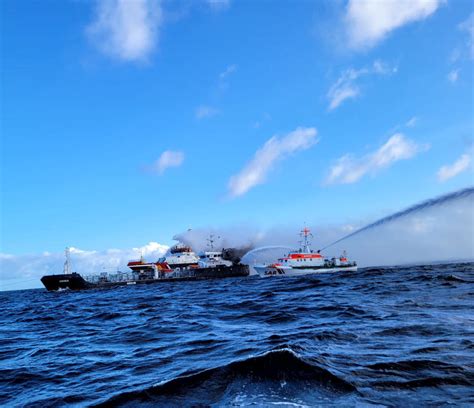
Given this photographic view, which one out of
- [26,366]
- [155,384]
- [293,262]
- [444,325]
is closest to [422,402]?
[155,384]

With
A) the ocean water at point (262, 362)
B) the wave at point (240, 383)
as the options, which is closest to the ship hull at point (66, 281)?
the ocean water at point (262, 362)

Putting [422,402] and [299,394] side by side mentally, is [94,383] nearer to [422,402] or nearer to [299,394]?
[299,394]

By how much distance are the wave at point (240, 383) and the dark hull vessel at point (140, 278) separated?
84.2m

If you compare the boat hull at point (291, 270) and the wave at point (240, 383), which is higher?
the boat hull at point (291, 270)

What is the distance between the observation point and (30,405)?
758 centimetres

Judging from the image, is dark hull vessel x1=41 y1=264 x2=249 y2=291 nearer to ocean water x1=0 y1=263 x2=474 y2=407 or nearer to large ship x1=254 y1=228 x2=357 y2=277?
large ship x1=254 y1=228 x2=357 y2=277

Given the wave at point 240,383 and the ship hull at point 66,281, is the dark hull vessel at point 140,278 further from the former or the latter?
the wave at point 240,383

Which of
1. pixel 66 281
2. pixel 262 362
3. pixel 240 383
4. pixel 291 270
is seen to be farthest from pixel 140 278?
pixel 240 383

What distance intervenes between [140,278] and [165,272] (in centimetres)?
728

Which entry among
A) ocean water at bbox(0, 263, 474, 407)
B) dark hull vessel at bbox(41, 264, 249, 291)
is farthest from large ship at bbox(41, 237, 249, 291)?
ocean water at bbox(0, 263, 474, 407)

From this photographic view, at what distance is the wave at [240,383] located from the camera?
698 cm

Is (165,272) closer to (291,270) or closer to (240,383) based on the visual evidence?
(291,270)

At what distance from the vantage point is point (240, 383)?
763 cm

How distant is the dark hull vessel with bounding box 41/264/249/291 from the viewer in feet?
271
